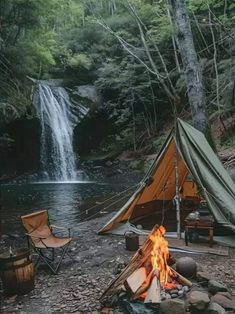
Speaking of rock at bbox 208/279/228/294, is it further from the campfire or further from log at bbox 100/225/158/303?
log at bbox 100/225/158/303

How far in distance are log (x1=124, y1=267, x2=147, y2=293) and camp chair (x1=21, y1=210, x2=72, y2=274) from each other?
1.57 meters

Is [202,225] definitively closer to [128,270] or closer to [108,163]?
[128,270]

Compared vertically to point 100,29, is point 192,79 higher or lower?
lower

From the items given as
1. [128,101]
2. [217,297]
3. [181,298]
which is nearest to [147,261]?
[181,298]

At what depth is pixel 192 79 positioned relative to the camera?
Result: 8.55 m

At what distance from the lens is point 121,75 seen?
66.0 ft

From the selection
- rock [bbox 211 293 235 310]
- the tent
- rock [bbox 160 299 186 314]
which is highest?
the tent

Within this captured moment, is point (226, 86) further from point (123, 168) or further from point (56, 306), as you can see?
point (56, 306)

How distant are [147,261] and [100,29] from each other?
70.6 ft

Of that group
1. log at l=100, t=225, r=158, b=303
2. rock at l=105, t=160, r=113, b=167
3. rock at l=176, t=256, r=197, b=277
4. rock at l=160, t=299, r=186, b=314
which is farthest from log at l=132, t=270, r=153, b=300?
rock at l=105, t=160, r=113, b=167

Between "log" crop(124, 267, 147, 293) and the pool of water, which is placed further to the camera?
the pool of water

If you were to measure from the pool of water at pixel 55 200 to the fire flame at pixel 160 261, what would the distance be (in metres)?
4.35

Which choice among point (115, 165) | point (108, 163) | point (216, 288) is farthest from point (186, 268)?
point (108, 163)

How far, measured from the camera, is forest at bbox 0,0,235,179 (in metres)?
15.9
